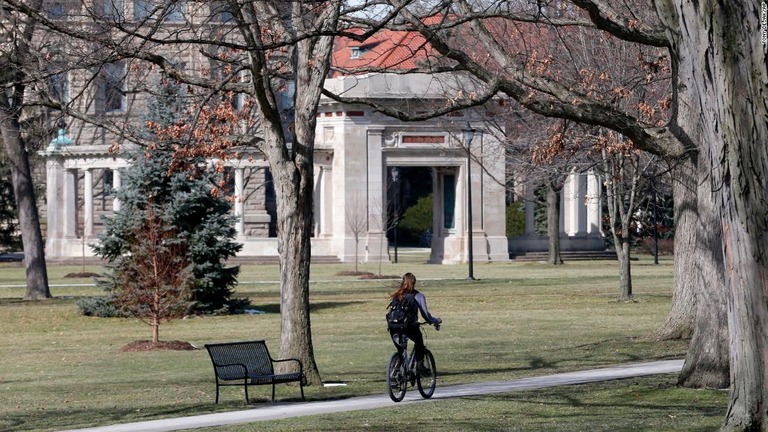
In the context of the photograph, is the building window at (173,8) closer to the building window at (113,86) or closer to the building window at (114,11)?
the building window at (114,11)

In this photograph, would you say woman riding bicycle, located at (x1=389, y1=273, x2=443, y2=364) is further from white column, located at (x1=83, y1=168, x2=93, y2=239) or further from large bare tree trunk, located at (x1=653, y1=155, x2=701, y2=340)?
white column, located at (x1=83, y1=168, x2=93, y2=239)

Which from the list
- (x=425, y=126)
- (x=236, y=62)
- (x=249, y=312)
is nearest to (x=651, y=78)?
(x=236, y=62)

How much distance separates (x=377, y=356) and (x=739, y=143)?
14.0m

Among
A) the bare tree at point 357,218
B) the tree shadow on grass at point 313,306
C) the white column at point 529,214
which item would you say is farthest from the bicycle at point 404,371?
the white column at point 529,214

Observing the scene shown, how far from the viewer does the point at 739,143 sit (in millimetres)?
10180

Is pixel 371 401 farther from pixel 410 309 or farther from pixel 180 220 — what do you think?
pixel 180 220

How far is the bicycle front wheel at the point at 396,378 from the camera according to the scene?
1620 cm

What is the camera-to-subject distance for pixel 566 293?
3928cm

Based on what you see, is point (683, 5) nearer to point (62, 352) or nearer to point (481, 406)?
point (481, 406)

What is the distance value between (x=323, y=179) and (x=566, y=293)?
25.3 metres

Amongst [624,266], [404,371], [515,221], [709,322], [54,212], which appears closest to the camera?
[404,371]

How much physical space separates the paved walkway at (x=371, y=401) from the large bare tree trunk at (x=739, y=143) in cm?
638

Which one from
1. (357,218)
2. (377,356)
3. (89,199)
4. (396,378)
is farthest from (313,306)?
(89,199)

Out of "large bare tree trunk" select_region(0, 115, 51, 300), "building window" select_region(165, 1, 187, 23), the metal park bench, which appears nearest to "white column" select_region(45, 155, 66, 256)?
"large bare tree trunk" select_region(0, 115, 51, 300)
